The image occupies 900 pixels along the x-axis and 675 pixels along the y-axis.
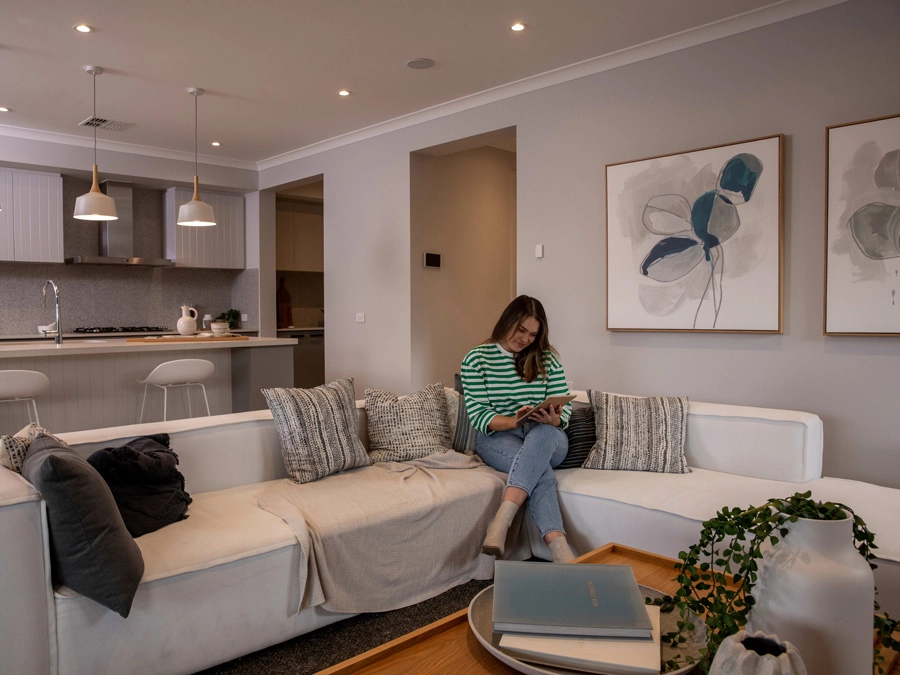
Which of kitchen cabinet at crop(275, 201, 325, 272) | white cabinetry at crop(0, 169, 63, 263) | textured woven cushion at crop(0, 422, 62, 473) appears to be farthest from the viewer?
kitchen cabinet at crop(275, 201, 325, 272)

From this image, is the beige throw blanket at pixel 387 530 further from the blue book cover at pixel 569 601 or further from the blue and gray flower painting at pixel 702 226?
the blue and gray flower painting at pixel 702 226

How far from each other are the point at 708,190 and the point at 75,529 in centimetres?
326

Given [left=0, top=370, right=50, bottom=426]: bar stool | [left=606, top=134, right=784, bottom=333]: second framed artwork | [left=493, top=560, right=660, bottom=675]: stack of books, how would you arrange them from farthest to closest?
[left=0, top=370, right=50, bottom=426]: bar stool < [left=606, top=134, right=784, bottom=333]: second framed artwork < [left=493, top=560, right=660, bottom=675]: stack of books

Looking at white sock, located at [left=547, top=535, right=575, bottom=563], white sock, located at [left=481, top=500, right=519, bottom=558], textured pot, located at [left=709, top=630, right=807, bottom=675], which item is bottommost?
white sock, located at [left=547, top=535, right=575, bottom=563]

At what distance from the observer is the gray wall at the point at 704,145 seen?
10.3 ft

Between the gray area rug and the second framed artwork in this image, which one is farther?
the second framed artwork

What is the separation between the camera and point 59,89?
4.68 metres

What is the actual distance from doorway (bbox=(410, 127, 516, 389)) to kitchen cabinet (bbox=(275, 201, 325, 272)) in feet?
8.45

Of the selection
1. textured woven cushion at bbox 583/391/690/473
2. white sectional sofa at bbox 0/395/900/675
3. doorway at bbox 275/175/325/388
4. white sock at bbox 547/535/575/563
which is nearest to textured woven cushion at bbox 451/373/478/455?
white sectional sofa at bbox 0/395/900/675

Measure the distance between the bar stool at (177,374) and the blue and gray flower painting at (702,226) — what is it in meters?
2.97

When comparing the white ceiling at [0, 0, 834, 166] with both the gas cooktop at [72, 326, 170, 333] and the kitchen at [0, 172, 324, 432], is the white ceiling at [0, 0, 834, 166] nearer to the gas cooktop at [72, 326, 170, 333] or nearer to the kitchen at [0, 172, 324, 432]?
the kitchen at [0, 172, 324, 432]

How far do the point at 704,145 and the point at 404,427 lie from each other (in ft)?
7.28

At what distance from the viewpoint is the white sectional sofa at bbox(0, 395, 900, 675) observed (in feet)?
5.67

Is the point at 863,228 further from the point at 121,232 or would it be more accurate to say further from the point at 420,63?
the point at 121,232
